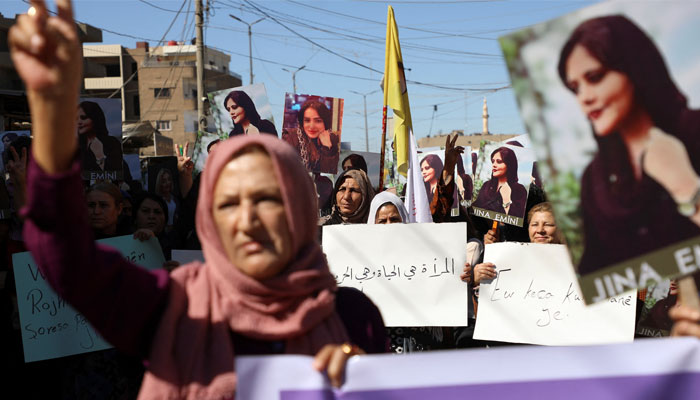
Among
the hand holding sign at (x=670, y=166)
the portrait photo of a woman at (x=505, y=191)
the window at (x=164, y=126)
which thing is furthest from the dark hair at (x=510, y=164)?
the window at (x=164, y=126)

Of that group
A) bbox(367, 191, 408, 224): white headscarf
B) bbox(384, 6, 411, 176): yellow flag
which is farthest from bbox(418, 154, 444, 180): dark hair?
bbox(367, 191, 408, 224): white headscarf

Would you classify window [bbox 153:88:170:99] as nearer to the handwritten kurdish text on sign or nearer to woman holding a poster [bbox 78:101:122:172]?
woman holding a poster [bbox 78:101:122:172]

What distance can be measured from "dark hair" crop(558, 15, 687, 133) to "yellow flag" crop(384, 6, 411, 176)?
3543 mm

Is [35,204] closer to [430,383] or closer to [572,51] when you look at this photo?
[430,383]

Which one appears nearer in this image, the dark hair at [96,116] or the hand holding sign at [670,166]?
the hand holding sign at [670,166]

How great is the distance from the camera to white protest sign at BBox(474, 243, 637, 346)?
3.77 m

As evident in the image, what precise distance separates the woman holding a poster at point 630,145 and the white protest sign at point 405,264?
2259mm

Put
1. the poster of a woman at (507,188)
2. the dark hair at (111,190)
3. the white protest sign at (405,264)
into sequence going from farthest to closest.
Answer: the poster of a woman at (507,188), the dark hair at (111,190), the white protest sign at (405,264)

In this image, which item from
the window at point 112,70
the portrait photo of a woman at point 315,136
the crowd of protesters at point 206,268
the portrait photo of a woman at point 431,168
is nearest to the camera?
the crowd of protesters at point 206,268

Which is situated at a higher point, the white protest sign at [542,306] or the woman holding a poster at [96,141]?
the woman holding a poster at [96,141]

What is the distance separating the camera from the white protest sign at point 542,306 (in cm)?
377

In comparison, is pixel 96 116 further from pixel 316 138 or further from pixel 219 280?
pixel 219 280

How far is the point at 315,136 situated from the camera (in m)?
7.14

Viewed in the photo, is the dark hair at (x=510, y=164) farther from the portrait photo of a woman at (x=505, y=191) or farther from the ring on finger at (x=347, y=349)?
the ring on finger at (x=347, y=349)
